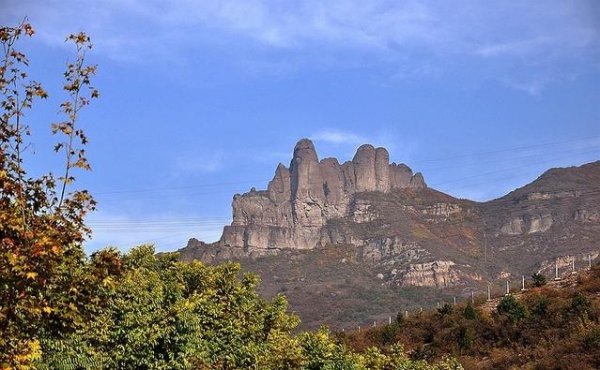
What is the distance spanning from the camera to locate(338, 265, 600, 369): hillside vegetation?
4088 centimetres

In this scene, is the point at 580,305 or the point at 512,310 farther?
the point at 512,310

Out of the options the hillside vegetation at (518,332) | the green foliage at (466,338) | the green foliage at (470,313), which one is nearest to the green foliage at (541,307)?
the hillside vegetation at (518,332)

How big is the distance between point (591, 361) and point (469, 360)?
9709 mm

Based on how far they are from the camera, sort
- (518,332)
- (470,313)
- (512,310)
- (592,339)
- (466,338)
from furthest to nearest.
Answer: (470,313), (512,310), (466,338), (518,332), (592,339)

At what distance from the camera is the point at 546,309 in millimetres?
49344

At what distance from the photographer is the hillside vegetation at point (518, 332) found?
40.9 meters

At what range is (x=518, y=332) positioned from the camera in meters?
48.3

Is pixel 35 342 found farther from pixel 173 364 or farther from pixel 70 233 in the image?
pixel 173 364

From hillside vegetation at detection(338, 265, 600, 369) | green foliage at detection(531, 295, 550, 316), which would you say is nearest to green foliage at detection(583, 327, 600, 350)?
hillside vegetation at detection(338, 265, 600, 369)

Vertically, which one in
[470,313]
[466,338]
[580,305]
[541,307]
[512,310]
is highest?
[580,305]

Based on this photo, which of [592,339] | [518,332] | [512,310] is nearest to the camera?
[592,339]

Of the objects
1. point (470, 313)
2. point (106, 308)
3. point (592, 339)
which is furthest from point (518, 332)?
point (106, 308)

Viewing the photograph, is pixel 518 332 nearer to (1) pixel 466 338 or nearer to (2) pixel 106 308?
(1) pixel 466 338

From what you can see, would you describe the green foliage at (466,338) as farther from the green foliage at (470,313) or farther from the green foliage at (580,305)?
the green foliage at (580,305)
